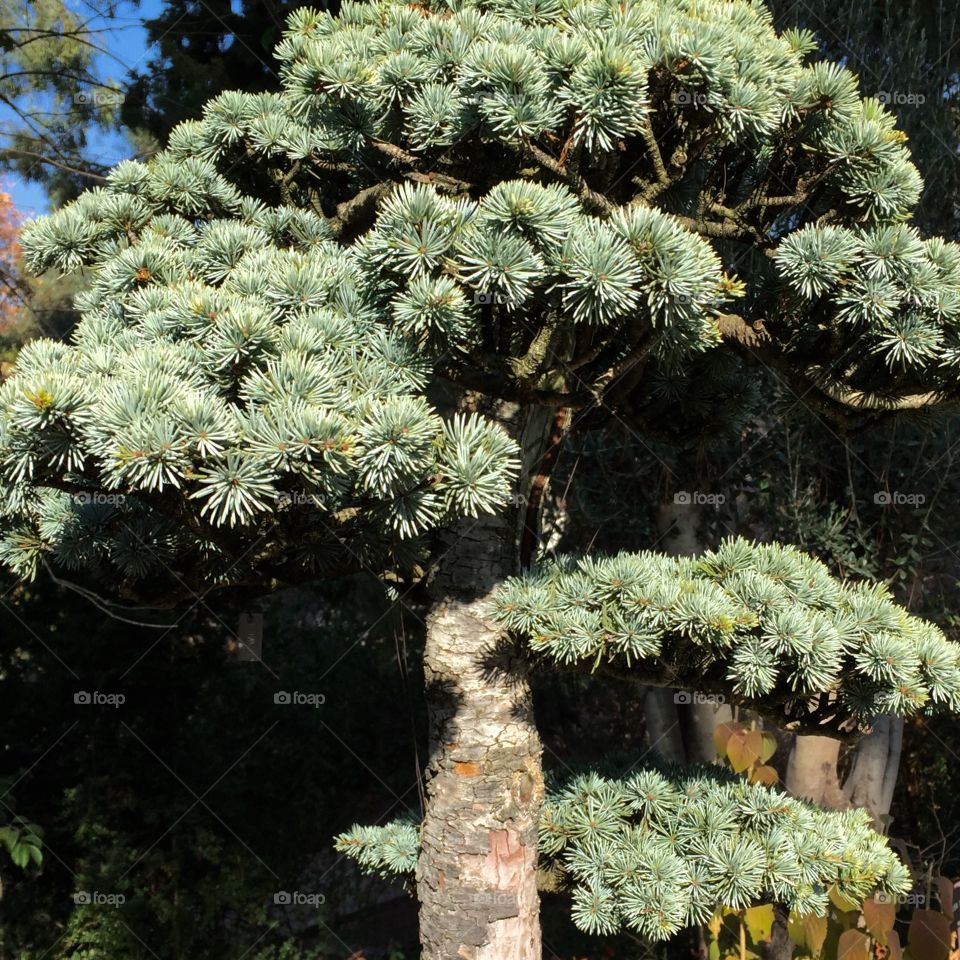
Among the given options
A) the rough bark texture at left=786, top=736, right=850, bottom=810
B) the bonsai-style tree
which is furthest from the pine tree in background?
the rough bark texture at left=786, top=736, right=850, bottom=810

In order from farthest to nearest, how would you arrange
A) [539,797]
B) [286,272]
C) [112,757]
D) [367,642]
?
[367,642], [112,757], [539,797], [286,272]

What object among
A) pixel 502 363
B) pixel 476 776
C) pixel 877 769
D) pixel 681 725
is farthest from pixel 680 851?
pixel 877 769

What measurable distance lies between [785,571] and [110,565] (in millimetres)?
1187

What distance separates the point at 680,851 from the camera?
1685mm

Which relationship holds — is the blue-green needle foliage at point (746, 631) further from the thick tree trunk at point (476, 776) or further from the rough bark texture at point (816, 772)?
the rough bark texture at point (816, 772)

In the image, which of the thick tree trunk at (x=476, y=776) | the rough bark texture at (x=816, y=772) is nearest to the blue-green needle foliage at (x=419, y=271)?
the thick tree trunk at (x=476, y=776)

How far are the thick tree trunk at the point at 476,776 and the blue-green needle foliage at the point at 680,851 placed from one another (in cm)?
11

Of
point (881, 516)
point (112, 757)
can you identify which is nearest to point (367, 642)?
point (112, 757)

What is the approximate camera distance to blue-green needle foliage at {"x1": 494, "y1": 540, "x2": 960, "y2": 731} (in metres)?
1.45

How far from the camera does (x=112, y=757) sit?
3359mm

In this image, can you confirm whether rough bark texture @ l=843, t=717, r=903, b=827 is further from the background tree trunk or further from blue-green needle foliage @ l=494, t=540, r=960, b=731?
blue-green needle foliage @ l=494, t=540, r=960, b=731

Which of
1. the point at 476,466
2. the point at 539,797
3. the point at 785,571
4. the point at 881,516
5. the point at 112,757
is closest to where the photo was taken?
the point at 476,466

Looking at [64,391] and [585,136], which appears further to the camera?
[585,136]

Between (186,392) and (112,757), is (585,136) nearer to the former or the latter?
(186,392)
